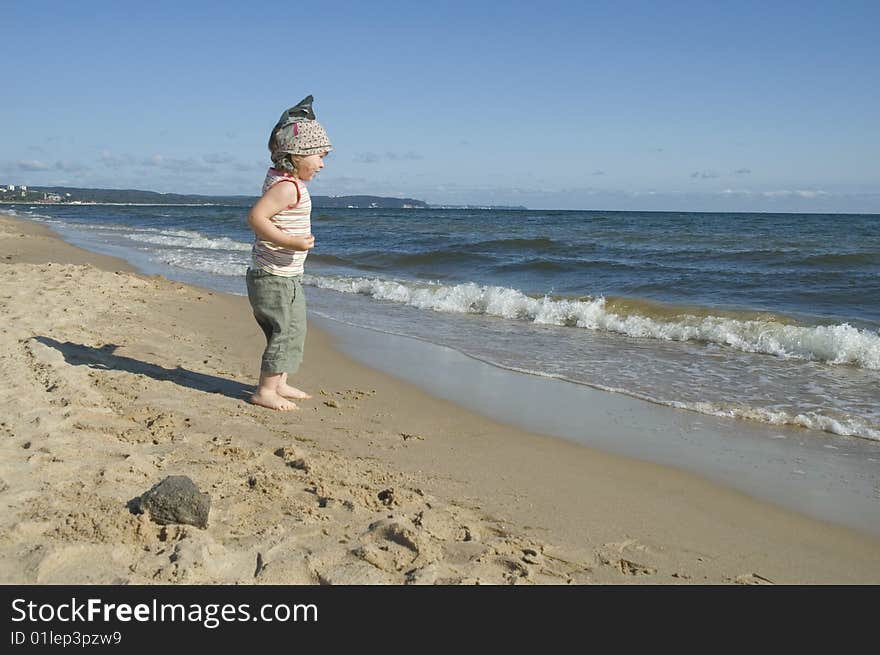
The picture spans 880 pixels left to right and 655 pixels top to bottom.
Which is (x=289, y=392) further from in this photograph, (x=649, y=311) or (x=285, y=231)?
(x=649, y=311)

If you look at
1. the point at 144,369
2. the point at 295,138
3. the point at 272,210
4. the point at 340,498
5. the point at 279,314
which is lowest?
the point at 340,498

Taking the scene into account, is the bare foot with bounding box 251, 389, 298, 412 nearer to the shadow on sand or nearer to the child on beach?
the child on beach

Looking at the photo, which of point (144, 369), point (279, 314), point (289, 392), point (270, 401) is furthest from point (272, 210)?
point (144, 369)

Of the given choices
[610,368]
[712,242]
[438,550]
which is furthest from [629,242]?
[438,550]

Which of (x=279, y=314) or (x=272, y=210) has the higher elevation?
(x=272, y=210)

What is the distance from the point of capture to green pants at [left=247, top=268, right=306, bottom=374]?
450 cm

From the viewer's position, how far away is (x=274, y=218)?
4301 millimetres

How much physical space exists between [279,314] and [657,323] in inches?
228

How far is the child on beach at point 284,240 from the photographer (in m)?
4.24

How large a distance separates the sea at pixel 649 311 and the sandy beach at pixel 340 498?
1.55 m

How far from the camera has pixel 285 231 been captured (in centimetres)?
438

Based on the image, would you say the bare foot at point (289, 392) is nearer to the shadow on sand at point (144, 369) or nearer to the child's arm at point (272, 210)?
the shadow on sand at point (144, 369)

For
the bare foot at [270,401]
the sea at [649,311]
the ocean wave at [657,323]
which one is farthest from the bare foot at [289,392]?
the ocean wave at [657,323]
